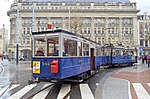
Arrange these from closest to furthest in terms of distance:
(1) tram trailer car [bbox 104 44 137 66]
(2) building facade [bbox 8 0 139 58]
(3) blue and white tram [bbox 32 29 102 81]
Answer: (3) blue and white tram [bbox 32 29 102 81] → (1) tram trailer car [bbox 104 44 137 66] → (2) building facade [bbox 8 0 139 58]

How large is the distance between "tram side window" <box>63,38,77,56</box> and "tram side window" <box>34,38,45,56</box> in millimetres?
1118

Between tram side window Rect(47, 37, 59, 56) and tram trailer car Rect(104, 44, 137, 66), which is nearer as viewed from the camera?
tram side window Rect(47, 37, 59, 56)

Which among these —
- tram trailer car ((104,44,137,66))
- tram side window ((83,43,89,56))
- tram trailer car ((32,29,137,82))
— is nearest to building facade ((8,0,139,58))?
tram trailer car ((104,44,137,66))

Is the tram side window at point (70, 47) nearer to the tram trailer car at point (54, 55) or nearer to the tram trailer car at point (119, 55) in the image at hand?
the tram trailer car at point (54, 55)

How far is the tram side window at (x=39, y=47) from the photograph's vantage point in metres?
12.8

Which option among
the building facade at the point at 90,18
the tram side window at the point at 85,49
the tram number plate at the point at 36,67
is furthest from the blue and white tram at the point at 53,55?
the building facade at the point at 90,18

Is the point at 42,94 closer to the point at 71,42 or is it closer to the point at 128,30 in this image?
the point at 71,42

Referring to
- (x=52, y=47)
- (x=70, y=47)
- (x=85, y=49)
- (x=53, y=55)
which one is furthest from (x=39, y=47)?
(x=85, y=49)

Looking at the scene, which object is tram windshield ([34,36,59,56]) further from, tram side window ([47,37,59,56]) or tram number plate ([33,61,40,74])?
tram number plate ([33,61,40,74])

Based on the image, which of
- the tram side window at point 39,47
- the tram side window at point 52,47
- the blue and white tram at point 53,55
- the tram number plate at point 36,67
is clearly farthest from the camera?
the tram side window at point 39,47

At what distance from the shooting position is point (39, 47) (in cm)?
1302

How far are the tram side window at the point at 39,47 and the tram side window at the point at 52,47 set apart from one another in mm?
309

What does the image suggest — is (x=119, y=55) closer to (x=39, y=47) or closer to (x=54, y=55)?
(x=39, y=47)

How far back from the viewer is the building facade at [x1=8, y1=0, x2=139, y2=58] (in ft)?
333
